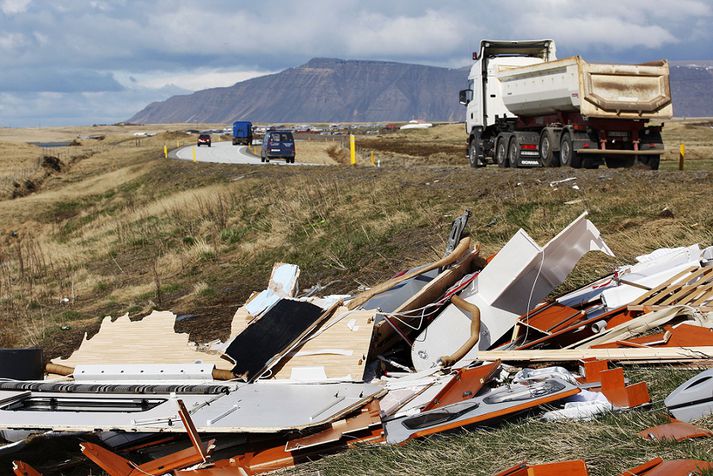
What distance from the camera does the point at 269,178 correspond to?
80.7 ft

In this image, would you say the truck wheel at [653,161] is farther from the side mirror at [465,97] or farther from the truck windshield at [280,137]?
the truck windshield at [280,137]

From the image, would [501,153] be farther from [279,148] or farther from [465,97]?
[279,148]

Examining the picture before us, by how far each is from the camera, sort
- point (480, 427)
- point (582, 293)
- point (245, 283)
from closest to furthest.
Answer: point (480, 427), point (582, 293), point (245, 283)

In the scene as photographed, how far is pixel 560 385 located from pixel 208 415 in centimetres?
232

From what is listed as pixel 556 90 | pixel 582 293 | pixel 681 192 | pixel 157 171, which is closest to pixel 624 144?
pixel 556 90

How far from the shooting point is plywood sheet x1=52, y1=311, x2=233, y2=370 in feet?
23.6

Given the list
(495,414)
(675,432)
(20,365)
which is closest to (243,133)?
(20,365)

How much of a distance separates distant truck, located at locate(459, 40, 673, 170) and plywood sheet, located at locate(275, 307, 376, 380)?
14.0m

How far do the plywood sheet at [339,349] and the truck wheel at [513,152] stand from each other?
16.5 metres

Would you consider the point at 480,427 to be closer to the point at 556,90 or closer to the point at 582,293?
the point at 582,293

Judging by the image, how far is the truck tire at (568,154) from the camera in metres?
19.9

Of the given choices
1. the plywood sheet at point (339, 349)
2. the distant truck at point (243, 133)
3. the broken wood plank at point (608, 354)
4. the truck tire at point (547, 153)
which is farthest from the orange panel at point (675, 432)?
the distant truck at point (243, 133)

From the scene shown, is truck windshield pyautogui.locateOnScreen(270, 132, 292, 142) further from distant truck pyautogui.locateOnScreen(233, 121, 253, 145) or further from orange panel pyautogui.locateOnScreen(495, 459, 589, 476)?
orange panel pyautogui.locateOnScreen(495, 459, 589, 476)

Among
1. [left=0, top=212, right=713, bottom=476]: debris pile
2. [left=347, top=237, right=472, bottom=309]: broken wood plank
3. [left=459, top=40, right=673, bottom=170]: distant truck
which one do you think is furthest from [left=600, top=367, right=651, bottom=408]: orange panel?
[left=459, top=40, right=673, bottom=170]: distant truck
